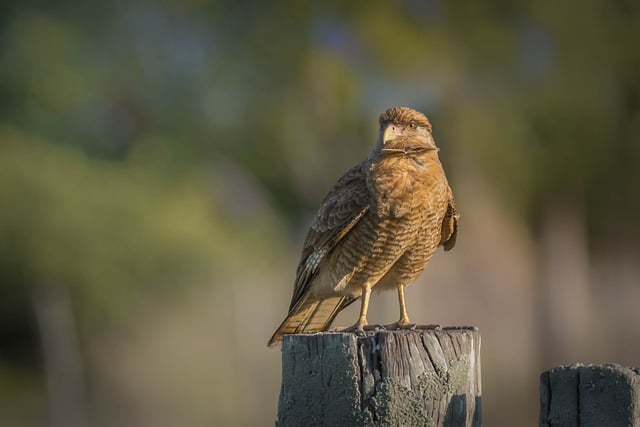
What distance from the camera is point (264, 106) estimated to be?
1780cm

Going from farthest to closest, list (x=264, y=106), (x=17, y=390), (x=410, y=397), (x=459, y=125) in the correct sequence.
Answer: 1. (x=264, y=106)
2. (x=459, y=125)
3. (x=17, y=390)
4. (x=410, y=397)

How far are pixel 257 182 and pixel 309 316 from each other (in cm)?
1260

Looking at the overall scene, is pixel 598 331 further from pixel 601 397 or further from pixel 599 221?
pixel 601 397

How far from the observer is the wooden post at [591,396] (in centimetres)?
288

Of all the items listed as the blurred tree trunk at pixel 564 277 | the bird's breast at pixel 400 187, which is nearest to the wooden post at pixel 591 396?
the bird's breast at pixel 400 187

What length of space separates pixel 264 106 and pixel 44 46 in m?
3.87

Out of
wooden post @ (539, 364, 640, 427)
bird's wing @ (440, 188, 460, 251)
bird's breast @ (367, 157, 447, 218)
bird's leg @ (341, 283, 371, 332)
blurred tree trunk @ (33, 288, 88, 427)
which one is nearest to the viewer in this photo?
wooden post @ (539, 364, 640, 427)

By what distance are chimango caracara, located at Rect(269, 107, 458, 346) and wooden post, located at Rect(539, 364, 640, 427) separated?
5.54 feet

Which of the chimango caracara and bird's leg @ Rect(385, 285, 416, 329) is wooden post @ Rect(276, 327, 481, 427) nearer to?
bird's leg @ Rect(385, 285, 416, 329)

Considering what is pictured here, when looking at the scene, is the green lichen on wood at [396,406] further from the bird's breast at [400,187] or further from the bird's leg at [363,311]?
the bird's breast at [400,187]

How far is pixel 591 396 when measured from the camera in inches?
115

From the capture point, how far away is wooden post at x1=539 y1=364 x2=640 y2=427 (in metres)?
2.88

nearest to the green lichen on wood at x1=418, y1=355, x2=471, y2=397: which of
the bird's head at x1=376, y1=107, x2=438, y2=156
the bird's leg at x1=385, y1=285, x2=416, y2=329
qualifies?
the bird's leg at x1=385, y1=285, x2=416, y2=329

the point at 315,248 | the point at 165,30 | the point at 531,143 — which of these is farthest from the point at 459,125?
the point at 315,248
